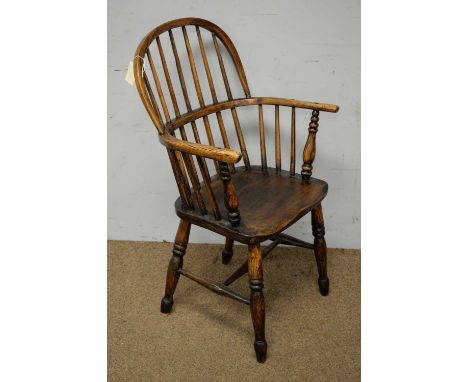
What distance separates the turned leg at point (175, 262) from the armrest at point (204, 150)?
1.24ft

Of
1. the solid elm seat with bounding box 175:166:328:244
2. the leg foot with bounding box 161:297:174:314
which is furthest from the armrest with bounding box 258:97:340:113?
the leg foot with bounding box 161:297:174:314

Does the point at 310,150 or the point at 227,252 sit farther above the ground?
the point at 310,150

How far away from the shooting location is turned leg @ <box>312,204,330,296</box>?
6.95ft

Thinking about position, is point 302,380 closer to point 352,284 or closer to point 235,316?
point 235,316

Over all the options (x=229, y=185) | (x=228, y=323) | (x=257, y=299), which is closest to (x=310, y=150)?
(x=229, y=185)

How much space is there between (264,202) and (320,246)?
0.38 meters

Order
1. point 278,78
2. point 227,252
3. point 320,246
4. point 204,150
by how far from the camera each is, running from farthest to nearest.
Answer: point 227,252 < point 278,78 < point 320,246 < point 204,150

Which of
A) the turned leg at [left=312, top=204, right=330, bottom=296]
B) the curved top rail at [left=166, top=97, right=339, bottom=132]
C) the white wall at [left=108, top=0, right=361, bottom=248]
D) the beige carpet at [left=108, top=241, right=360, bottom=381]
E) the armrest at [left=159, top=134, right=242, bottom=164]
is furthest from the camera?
the white wall at [left=108, top=0, right=361, bottom=248]

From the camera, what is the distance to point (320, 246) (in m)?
2.19

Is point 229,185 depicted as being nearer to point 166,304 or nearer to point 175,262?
point 175,262

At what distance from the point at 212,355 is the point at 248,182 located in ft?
2.21

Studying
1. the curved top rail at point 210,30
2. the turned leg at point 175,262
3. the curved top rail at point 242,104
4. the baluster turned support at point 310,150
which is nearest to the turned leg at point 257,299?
the turned leg at point 175,262

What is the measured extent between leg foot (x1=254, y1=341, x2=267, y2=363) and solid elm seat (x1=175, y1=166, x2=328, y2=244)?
0.40 m

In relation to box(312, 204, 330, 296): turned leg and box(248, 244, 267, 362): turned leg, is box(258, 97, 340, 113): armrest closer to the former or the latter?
box(312, 204, 330, 296): turned leg
